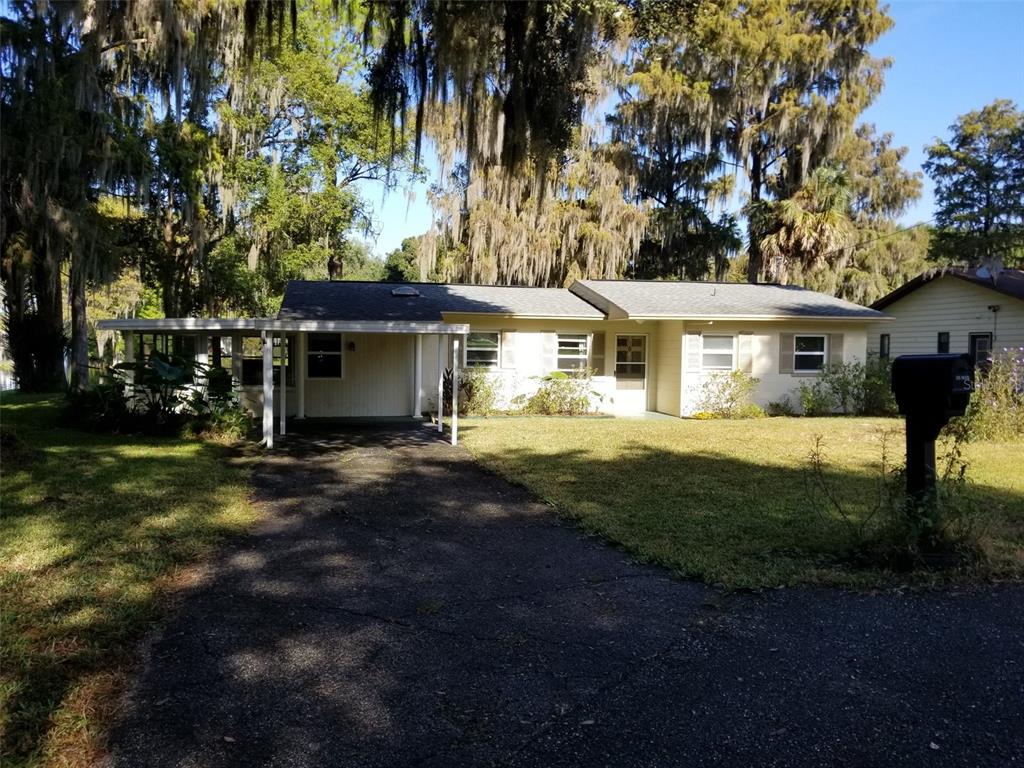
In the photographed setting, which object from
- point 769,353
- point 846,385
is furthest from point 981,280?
point 769,353

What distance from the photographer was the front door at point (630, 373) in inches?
712

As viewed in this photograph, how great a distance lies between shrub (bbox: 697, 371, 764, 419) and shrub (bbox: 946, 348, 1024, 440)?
4852mm

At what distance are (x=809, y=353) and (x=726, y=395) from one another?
2.77 metres

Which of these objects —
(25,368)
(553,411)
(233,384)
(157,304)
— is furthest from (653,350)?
(157,304)

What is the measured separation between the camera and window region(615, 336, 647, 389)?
59.4 ft

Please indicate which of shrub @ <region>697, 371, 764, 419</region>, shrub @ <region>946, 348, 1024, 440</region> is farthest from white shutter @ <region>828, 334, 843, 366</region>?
shrub @ <region>946, 348, 1024, 440</region>

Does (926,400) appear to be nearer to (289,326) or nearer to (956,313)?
(289,326)

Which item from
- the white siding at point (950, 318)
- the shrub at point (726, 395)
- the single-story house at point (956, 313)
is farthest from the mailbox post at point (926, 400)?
the white siding at point (950, 318)

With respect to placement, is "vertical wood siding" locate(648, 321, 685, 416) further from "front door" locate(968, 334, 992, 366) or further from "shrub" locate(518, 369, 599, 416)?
"front door" locate(968, 334, 992, 366)

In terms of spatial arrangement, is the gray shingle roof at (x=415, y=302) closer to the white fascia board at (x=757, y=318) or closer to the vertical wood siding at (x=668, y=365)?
the white fascia board at (x=757, y=318)

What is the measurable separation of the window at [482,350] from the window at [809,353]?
752cm

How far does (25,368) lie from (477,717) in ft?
65.2

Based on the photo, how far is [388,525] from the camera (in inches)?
249

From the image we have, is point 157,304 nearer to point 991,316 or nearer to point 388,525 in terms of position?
point 388,525
